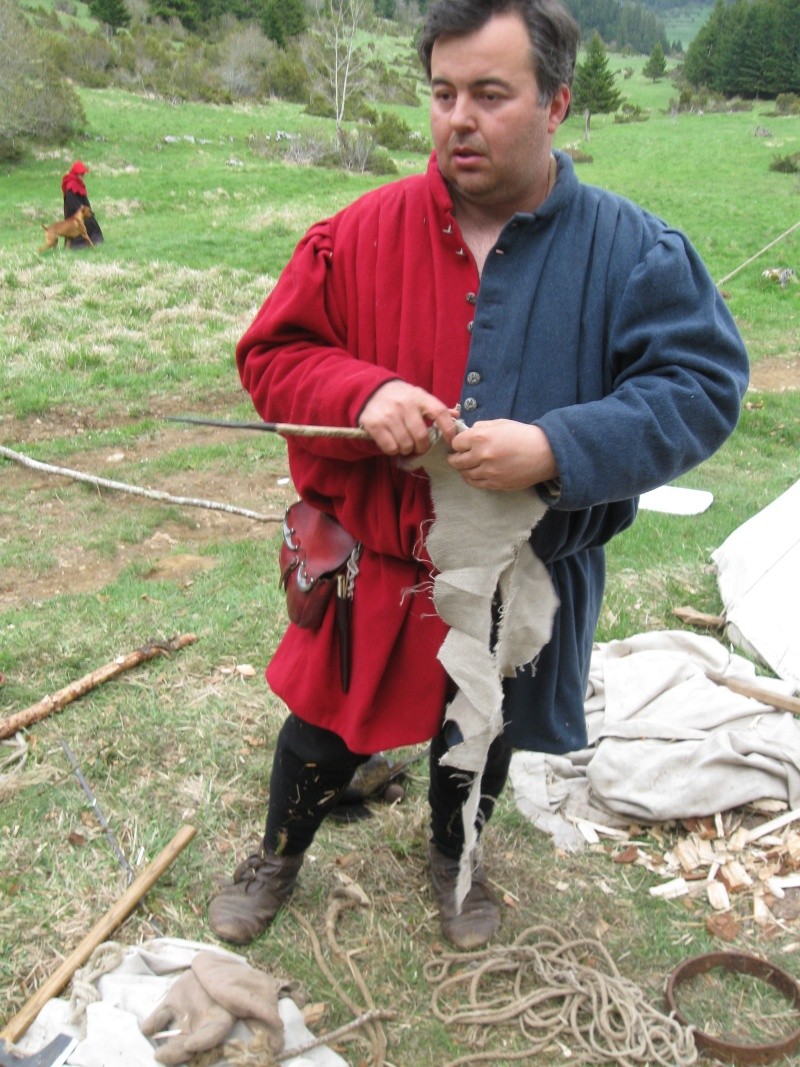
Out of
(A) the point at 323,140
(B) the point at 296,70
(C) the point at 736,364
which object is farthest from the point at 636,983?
(B) the point at 296,70

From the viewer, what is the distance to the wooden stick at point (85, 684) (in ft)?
10.5

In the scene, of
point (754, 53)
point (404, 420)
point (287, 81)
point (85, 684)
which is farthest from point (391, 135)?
point (754, 53)

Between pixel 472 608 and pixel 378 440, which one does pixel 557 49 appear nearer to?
pixel 378 440

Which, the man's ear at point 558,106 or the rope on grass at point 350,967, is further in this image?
the rope on grass at point 350,967

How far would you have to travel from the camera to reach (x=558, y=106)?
5.91 ft

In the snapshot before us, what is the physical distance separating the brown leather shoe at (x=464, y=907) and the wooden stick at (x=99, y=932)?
69cm

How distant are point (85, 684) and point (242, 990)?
1597 millimetres

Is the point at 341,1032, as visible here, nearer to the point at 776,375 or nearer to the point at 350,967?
the point at 350,967

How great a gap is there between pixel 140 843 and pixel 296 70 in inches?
1666

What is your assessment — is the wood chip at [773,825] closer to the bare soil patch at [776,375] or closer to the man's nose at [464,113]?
the man's nose at [464,113]

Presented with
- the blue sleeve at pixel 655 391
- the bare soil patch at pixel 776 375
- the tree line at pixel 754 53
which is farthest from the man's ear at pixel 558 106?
the tree line at pixel 754 53

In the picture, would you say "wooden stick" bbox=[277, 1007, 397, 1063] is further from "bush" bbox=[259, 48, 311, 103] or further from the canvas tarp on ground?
"bush" bbox=[259, 48, 311, 103]

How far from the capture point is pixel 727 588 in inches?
167

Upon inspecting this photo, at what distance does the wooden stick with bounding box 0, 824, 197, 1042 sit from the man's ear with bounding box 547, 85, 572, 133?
6.59ft
